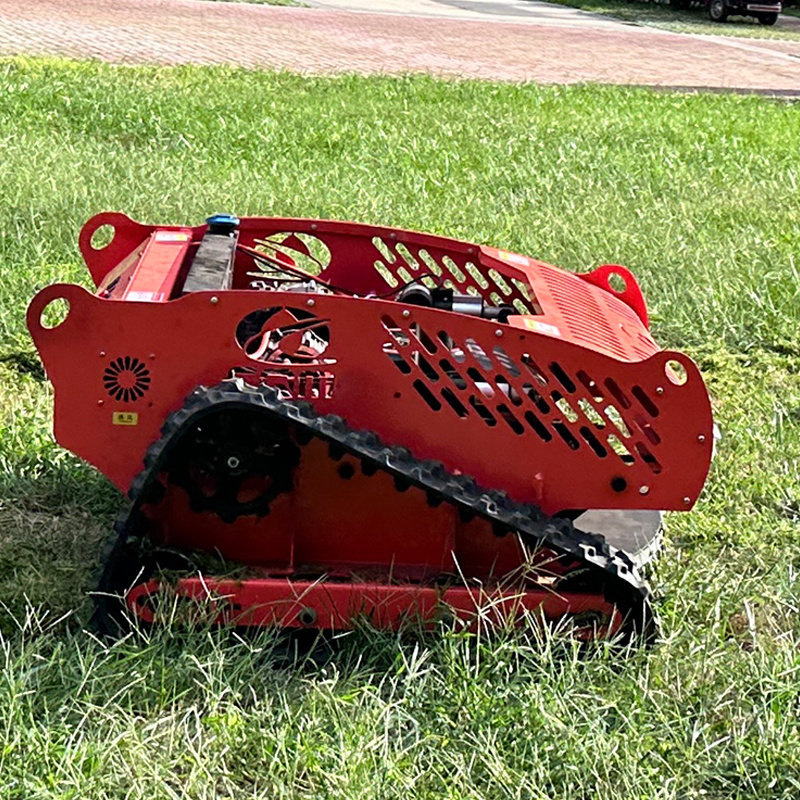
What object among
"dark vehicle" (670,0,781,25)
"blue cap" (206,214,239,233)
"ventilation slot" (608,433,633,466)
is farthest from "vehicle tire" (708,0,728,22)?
"blue cap" (206,214,239,233)

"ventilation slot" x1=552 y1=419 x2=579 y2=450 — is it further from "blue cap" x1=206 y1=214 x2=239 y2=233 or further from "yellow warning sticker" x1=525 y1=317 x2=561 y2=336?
A: "blue cap" x1=206 y1=214 x2=239 y2=233

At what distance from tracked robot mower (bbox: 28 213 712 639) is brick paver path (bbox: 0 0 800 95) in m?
12.2

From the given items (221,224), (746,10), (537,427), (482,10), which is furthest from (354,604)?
(746,10)

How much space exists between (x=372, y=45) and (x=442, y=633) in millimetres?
17149

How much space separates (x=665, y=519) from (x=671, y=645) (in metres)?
0.92

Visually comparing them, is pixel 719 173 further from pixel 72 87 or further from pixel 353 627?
pixel 353 627

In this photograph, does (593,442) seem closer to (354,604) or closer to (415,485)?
(415,485)

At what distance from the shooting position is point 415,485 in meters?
3.46

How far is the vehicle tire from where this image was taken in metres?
30.2

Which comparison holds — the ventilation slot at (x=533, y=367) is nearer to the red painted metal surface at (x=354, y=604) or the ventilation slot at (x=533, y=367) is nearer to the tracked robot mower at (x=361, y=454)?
the tracked robot mower at (x=361, y=454)

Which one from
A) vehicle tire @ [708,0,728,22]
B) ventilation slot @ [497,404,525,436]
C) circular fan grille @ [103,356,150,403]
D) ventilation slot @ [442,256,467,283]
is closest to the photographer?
circular fan grille @ [103,356,150,403]

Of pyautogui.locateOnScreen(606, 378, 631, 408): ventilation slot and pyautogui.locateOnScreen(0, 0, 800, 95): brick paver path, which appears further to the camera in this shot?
pyautogui.locateOnScreen(0, 0, 800, 95): brick paver path

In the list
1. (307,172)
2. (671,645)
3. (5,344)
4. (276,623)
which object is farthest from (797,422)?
(307,172)

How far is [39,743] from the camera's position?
304 centimetres
